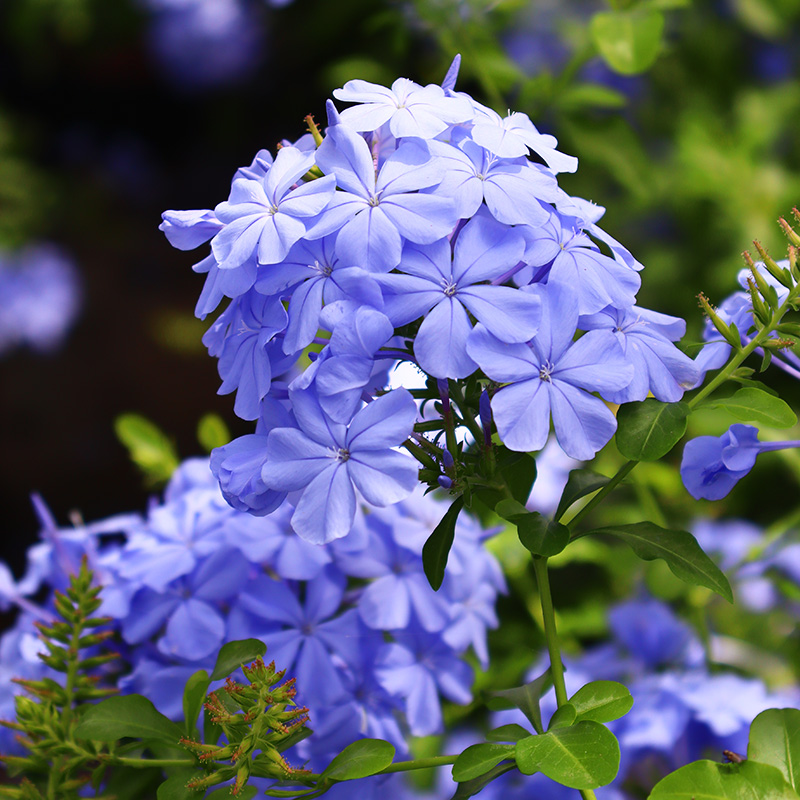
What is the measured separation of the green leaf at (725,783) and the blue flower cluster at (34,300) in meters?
2.63

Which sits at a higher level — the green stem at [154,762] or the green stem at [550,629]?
the green stem at [550,629]

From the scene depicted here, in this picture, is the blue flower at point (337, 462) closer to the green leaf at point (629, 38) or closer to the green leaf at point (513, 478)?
the green leaf at point (513, 478)

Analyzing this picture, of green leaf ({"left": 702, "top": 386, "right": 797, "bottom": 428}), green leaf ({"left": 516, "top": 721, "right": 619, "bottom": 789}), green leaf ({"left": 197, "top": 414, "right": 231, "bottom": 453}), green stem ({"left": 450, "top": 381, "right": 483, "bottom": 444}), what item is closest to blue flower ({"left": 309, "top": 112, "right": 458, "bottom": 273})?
green stem ({"left": 450, "top": 381, "right": 483, "bottom": 444})

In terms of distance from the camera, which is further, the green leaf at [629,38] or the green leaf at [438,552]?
the green leaf at [629,38]

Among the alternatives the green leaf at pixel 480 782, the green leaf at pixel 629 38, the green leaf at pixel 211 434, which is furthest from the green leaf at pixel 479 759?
the green leaf at pixel 629 38

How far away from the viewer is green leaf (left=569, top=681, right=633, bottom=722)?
0.59 m

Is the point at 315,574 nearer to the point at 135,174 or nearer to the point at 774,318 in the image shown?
the point at 774,318

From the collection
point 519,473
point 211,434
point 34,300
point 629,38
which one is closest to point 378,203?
point 519,473

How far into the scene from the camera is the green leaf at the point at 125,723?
0.65m

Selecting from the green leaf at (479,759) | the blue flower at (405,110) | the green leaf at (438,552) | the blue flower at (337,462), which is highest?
the blue flower at (405,110)

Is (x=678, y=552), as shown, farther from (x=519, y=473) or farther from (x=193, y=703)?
(x=193, y=703)

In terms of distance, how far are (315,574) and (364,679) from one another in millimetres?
111

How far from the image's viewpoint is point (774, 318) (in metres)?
0.59

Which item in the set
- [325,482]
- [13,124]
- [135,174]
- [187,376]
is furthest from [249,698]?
[135,174]
